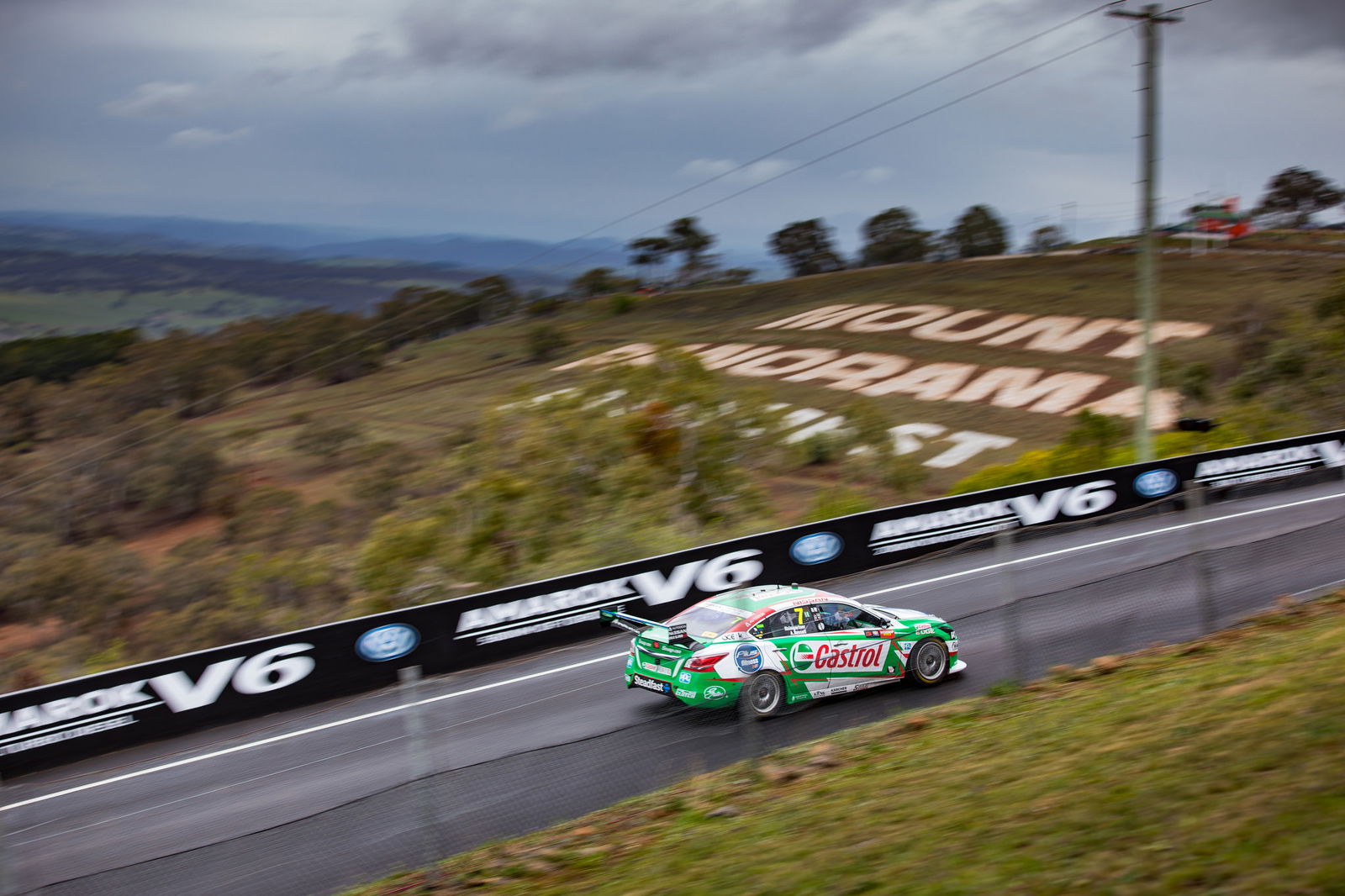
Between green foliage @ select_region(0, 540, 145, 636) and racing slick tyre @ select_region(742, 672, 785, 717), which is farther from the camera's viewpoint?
green foliage @ select_region(0, 540, 145, 636)

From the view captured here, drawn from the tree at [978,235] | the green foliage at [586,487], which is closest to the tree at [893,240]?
the tree at [978,235]

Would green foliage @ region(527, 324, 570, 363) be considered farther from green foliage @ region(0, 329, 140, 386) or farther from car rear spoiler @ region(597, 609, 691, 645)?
car rear spoiler @ region(597, 609, 691, 645)

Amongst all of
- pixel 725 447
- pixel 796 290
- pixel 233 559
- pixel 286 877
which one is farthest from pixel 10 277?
pixel 286 877

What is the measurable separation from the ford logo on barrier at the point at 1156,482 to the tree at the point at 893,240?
56.1 metres

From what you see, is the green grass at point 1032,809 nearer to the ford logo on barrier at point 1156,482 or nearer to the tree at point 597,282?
the ford logo on barrier at point 1156,482

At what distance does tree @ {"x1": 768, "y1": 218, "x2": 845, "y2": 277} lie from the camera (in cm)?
8344

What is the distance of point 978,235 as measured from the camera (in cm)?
7862

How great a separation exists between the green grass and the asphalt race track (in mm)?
505

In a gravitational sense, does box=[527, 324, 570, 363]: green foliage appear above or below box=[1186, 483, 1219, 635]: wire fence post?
above

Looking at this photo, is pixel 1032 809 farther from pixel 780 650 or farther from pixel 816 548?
pixel 816 548

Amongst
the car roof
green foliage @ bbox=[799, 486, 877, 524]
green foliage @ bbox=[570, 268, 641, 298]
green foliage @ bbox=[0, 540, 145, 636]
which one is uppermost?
green foliage @ bbox=[570, 268, 641, 298]

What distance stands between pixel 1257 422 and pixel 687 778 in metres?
27.7

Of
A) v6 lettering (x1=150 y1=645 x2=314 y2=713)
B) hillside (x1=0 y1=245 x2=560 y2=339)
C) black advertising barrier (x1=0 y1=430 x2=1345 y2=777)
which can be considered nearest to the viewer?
black advertising barrier (x1=0 y1=430 x2=1345 y2=777)

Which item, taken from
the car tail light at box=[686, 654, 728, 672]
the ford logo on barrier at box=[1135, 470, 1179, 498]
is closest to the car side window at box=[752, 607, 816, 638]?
the car tail light at box=[686, 654, 728, 672]
